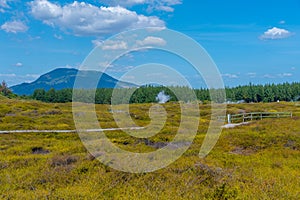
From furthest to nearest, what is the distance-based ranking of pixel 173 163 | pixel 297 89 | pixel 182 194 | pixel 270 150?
pixel 297 89 < pixel 270 150 < pixel 173 163 < pixel 182 194

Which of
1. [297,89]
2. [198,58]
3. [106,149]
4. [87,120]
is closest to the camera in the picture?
[198,58]

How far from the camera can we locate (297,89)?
140m

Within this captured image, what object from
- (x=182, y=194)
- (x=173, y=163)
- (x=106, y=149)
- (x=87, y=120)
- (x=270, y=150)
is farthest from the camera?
(x=87, y=120)

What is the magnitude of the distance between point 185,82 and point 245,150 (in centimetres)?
1088

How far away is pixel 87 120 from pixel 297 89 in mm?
128616

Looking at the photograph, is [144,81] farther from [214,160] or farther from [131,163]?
[214,160]

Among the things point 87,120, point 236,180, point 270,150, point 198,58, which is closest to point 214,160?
point 236,180

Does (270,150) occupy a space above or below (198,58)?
below

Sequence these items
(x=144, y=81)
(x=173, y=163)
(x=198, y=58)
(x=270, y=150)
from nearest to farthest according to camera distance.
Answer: (x=198, y=58) < (x=144, y=81) < (x=173, y=163) < (x=270, y=150)

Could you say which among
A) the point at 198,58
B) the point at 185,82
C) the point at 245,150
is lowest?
the point at 245,150

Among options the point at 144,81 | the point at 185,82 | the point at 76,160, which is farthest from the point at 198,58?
the point at 76,160

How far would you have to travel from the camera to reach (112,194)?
10.1 metres

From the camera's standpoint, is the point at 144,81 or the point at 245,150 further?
the point at 245,150

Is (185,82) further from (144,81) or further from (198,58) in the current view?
(144,81)
